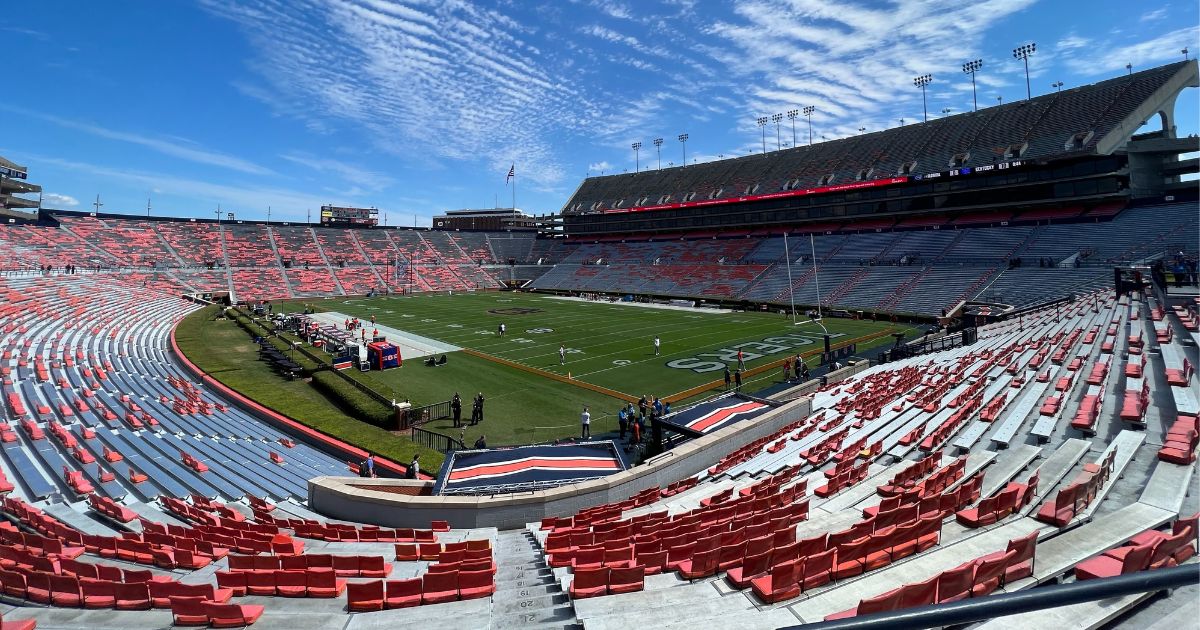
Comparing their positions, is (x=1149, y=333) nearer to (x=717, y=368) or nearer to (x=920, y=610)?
(x=717, y=368)

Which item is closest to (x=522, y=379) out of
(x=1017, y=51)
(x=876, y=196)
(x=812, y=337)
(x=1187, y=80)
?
(x=812, y=337)

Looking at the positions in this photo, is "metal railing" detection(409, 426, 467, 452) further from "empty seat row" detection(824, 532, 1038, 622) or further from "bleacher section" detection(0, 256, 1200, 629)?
"empty seat row" detection(824, 532, 1038, 622)

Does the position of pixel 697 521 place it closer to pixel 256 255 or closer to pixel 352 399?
pixel 352 399

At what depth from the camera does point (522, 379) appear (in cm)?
2695

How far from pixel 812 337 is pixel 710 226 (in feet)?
158

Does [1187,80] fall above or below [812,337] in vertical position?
above

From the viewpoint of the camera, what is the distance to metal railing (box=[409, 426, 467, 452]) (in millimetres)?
17875

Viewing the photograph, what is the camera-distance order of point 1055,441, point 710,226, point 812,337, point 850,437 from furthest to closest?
point 710,226 → point 812,337 → point 850,437 → point 1055,441

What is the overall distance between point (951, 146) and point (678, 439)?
62605 millimetres

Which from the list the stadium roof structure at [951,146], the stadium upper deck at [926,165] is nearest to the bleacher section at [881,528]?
the stadium upper deck at [926,165]

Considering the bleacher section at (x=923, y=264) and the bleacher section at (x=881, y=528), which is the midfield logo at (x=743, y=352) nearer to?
the bleacher section at (x=923, y=264)

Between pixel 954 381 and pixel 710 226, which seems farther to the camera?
pixel 710 226

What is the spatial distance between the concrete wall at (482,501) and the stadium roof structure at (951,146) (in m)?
57.5

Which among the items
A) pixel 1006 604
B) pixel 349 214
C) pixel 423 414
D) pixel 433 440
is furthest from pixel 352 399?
pixel 349 214
